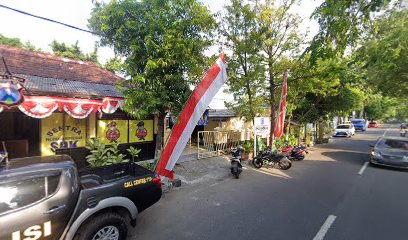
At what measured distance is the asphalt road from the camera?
351 cm

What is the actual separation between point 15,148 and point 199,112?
19.9 ft

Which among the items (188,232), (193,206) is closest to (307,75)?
(193,206)

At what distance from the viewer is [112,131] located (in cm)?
765

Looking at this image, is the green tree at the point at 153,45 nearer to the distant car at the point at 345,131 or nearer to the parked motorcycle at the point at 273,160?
the parked motorcycle at the point at 273,160

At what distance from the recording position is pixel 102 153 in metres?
5.55

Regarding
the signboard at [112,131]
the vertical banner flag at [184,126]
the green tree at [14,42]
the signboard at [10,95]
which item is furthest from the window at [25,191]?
the green tree at [14,42]

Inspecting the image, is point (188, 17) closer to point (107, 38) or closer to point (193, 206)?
point (107, 38)

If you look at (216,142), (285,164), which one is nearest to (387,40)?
(285,164)

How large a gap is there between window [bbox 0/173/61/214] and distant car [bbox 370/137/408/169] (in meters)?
11.5

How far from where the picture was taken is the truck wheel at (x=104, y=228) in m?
2.70

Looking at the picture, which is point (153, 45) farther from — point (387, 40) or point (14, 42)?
point (14, 42)

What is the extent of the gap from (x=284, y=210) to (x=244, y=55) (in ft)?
21.9

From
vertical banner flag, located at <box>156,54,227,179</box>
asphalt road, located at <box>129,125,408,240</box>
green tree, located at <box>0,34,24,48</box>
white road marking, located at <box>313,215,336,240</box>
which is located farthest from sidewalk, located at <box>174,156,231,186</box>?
green tree, located at <box>0,34,24,48</box>

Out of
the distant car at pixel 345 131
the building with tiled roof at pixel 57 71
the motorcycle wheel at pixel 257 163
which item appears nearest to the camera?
the building with tiled roof at pixel 57 71
